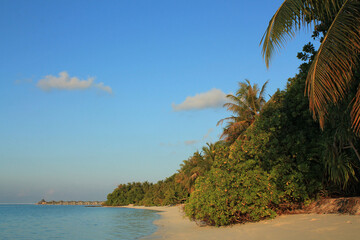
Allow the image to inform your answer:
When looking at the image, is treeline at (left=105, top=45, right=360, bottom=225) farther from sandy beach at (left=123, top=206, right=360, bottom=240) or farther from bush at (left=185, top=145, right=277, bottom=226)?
sandy beach at (left=123, top=206, right=360, bottom=240)

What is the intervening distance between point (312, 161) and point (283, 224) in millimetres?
3674

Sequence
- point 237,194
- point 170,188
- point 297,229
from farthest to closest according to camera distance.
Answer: point 170,188 → point 237,194 → point 297,229

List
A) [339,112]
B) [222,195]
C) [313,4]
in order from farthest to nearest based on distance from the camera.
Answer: [222,195] < [339,112] < [313,4]

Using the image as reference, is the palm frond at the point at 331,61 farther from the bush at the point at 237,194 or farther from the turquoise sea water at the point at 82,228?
the turquoise sea water at the point at 82,228

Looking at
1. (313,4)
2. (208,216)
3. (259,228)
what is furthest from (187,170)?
(313,4)

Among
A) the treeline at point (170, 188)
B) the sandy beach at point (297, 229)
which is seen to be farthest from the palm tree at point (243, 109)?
the sandy beach at point (297, 229)

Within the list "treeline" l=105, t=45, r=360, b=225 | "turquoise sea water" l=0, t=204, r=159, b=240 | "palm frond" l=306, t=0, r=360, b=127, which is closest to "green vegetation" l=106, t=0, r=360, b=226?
"treeline" l=105, t=45, r=360, b=225

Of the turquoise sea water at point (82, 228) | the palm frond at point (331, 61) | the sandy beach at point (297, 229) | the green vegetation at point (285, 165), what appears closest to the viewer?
the palm frond at point (331, 61)

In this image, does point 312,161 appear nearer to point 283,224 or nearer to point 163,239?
point 283,224

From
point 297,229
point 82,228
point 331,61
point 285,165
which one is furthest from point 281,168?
point 82,228

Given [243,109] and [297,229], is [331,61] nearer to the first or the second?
[297,229]

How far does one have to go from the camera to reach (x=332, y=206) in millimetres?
10289

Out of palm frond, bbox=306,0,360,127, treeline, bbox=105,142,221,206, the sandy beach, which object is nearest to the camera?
palm frond, bbox=306,0,360,127

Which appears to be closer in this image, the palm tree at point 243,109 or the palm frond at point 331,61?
the palm frond at point 331,61
